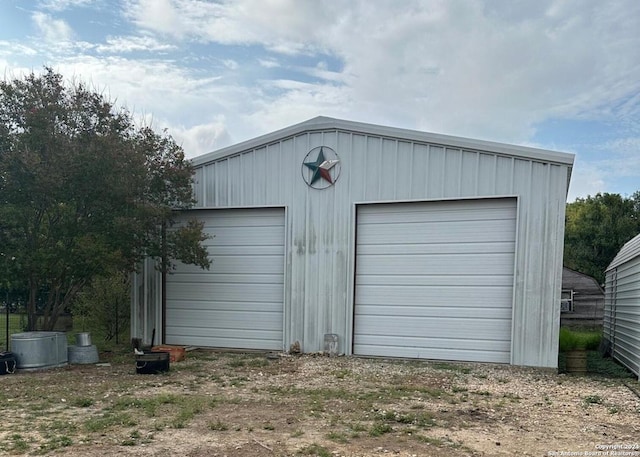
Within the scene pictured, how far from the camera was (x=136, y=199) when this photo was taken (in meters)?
8.64

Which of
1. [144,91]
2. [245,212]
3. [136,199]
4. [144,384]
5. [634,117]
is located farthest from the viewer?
[634,117]

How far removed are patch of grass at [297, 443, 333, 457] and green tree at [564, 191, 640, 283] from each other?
73.0 feet

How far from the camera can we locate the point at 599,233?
74.8 feet

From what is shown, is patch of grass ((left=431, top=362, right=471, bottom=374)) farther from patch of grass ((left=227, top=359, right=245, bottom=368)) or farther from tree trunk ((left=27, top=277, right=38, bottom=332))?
tree trunk ((left=27, top=277, right=38, bottom=332))

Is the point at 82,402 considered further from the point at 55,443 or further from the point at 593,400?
the point at 593,400

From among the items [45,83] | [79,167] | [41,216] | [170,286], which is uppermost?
[45,83]

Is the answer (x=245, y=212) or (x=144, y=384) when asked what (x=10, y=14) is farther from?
(x=144, y=384)

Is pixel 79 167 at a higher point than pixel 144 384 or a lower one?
higher

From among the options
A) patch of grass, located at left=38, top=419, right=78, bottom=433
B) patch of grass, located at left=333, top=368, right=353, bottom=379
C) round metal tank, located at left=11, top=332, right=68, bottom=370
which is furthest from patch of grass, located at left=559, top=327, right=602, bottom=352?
round metal tank, located at left=11, top=332, right=68, bottom=370

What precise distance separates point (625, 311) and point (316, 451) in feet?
25.6

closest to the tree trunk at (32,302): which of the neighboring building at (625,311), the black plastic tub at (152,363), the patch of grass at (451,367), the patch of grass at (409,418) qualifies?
the black plastic tub at (152,363)

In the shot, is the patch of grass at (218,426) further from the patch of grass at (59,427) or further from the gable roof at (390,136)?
the gable roof at (390,136)

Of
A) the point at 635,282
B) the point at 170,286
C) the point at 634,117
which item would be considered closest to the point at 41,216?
the point at 170,286

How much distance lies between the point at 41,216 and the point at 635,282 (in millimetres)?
10093
